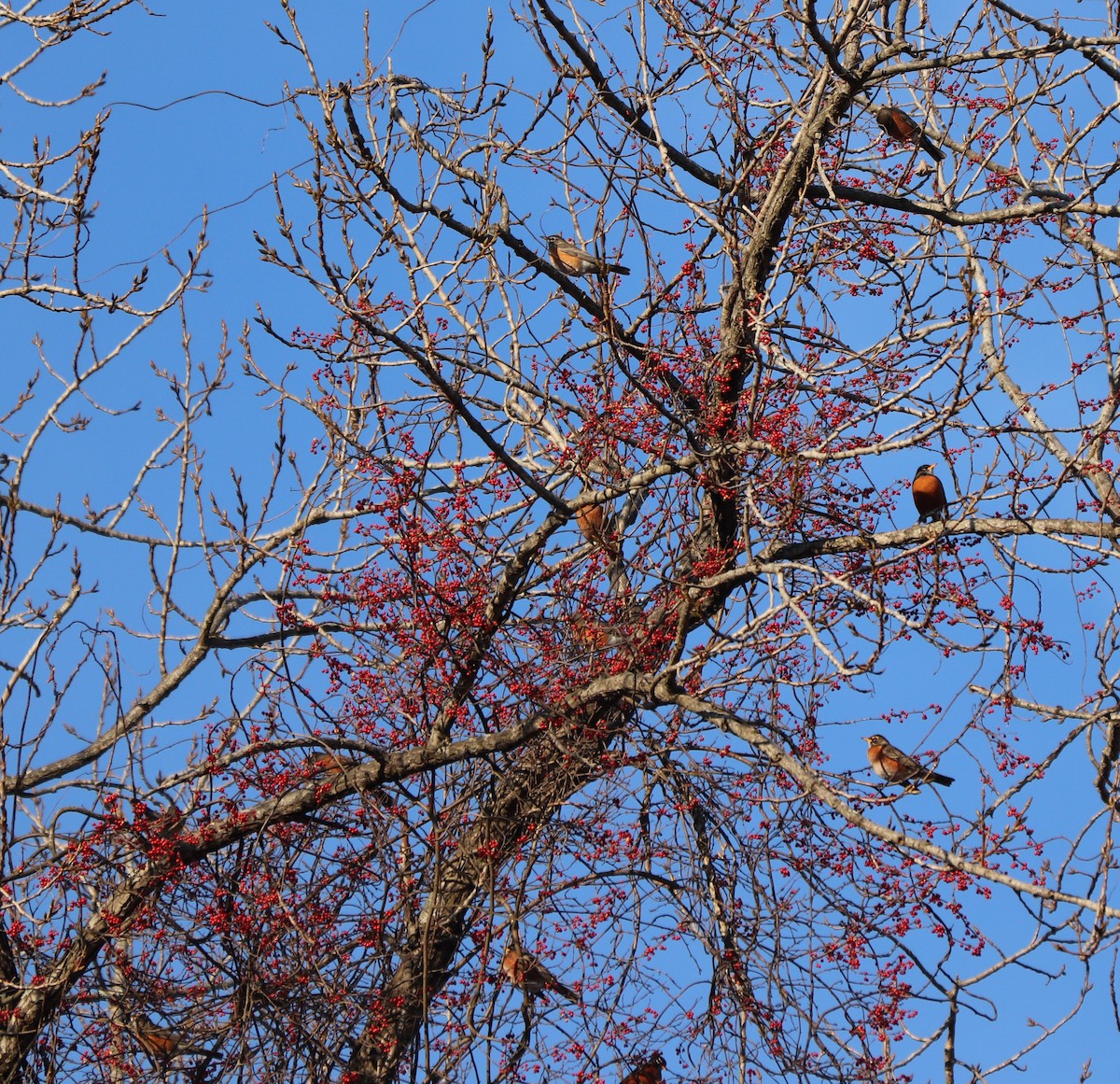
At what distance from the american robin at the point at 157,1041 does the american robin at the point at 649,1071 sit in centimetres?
159

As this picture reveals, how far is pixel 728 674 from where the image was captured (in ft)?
17.1

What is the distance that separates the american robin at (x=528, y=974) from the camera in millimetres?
4895

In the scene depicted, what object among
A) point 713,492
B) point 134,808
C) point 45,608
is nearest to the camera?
point 134,808

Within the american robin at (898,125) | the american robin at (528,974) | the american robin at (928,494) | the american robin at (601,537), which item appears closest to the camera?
the american robin at (528,974)

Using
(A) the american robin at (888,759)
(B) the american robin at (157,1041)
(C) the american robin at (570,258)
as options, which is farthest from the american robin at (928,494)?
(B) the american robin at (157,1041)

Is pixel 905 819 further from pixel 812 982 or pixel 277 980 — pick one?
pixel 277 980

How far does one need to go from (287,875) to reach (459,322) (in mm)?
2350

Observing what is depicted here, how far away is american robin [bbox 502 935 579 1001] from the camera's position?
4895 millimetres

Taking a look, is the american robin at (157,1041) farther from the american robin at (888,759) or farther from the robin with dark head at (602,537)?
the american robin at (888,759)

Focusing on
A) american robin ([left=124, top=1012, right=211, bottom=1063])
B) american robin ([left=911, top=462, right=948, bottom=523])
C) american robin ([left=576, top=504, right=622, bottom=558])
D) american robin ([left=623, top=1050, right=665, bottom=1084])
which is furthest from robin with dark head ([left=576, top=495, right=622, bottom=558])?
american robin ([left=124, top=1012, right=211, bottom=1063])

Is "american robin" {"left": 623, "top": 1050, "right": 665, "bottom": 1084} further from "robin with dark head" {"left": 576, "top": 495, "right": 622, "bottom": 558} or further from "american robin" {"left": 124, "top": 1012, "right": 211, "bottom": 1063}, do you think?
"robin with dark head" {"left": 576, "top": 495, "right": 622, "bottom": 558}

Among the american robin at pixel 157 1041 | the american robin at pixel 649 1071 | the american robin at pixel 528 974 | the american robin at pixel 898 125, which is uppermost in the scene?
the american robin at pixel 898 125

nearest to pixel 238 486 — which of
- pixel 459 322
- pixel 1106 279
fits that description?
pixel 459 322

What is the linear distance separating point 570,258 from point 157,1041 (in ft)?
14.1
